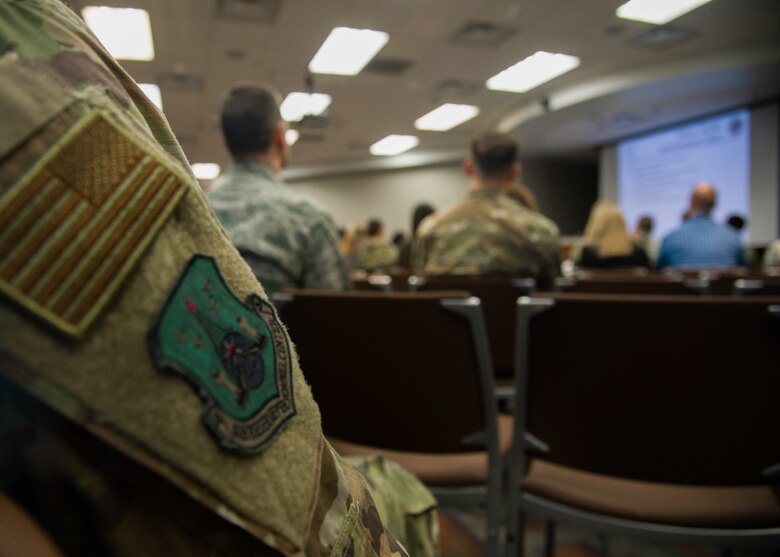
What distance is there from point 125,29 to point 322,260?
532 centimetres

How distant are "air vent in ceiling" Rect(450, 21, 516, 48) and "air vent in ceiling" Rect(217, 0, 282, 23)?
192cm

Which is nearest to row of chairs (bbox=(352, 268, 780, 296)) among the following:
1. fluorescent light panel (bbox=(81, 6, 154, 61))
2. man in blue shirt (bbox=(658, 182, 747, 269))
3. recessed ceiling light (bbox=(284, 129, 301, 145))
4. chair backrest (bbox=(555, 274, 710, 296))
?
chair backrest (bbox=(555, 274, 710, 296))

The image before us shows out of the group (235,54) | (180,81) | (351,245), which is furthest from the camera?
(351,245)

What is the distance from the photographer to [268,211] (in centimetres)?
164

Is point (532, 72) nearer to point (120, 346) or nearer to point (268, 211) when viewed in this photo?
point (268, 211)

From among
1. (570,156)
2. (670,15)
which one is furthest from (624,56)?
(570,156)

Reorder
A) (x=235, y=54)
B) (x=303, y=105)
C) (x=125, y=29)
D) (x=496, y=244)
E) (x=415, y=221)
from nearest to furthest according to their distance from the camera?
(x=496, y=244) → (x=415, y=221) → (x=125, y=29) → (x=235, y=54) → (x=303, y=105)

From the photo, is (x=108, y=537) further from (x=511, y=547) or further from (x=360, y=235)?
(x=360, y=235)

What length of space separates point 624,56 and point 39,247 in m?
7.88

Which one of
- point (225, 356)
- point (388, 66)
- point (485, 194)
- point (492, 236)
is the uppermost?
point (388, 66)

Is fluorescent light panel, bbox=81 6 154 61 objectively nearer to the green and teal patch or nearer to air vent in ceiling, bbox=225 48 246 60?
air vent in ceiling, bbox=225 48 246 60

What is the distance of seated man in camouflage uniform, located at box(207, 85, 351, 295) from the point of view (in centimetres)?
162

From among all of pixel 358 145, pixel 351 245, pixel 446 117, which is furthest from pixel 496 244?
pixel 358 145

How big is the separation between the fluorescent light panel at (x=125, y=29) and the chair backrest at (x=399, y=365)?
4.80 metres
